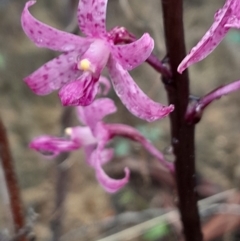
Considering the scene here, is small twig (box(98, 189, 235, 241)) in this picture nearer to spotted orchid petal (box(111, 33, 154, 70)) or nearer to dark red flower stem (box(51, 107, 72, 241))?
dark red flower stem (box(51, 107, 72, 241))

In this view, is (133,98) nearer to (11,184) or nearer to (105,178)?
(105,178)

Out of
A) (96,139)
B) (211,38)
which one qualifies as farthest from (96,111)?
(211,38)

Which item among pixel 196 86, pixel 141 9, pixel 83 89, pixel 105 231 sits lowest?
pixel 105 231

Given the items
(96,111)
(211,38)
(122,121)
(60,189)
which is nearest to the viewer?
(211,38)

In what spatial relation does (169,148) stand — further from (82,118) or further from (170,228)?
(170,228)

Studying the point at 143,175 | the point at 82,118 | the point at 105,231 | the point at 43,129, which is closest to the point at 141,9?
the point at 43,129

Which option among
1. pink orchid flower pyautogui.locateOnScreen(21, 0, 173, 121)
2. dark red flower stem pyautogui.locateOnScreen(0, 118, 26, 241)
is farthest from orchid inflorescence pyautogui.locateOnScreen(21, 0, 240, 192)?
dark red flower stem pyautogui.locateOnScreen(0, 118, 26, 241)

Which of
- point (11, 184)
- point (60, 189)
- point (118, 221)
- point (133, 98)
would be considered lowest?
point (118, 221)
